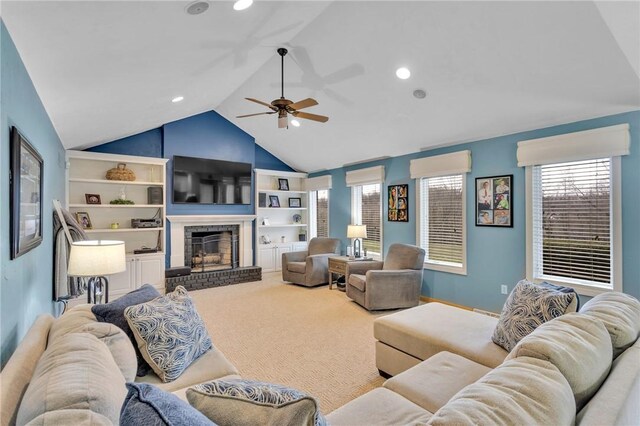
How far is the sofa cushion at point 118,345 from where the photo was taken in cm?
151

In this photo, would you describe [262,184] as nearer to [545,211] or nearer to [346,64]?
[346,64]

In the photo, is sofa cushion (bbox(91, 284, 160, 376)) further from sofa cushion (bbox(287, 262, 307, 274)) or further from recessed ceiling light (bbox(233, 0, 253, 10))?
sofa cushion (bbox(287, 262, 307, 274))

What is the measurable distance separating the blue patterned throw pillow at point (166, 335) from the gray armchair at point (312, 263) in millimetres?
3806

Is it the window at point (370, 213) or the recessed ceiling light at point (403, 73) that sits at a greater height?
the recessed ceiling light at point (403, 73)

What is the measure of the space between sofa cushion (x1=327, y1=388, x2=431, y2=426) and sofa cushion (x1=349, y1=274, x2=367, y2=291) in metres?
2.83

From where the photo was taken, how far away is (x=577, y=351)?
1.17 metres

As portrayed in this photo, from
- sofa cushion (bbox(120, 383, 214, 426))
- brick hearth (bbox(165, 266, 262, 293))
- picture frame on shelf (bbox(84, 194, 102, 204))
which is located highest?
picture frame on shelf (bbox(84, 194, 102, 204))

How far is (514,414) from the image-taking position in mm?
882

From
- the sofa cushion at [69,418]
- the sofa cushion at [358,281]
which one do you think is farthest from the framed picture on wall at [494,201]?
the sofa cushion at [69,418]

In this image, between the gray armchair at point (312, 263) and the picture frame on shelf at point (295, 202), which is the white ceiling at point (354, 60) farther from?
the picture frame on shelf at point (295, 202)

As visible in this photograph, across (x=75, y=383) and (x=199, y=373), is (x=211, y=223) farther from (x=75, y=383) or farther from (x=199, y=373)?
(x=75, y=383)

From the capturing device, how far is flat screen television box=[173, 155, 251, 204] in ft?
19.4

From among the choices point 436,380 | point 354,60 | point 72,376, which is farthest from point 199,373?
point 354,60

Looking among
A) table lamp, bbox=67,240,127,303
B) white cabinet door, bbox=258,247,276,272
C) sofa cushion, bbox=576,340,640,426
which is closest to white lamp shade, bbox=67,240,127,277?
table lamp, bbox=67,240,127,303
